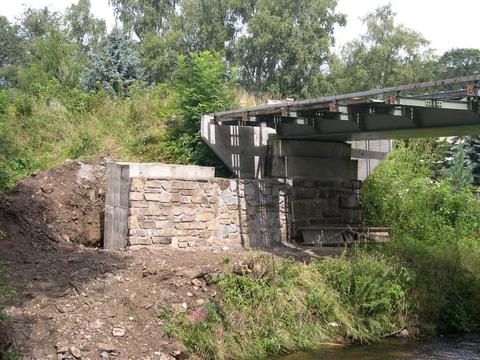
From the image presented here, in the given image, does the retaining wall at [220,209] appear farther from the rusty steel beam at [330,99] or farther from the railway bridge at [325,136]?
the rusty steel beam at [330,99]

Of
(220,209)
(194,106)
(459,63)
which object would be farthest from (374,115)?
(459,63)

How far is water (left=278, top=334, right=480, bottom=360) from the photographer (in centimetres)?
1157

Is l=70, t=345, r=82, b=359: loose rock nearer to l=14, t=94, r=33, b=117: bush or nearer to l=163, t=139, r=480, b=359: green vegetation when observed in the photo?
l=163, t=139, r=480, b=359: green vegetation

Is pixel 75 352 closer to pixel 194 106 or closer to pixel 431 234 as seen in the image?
pixel 194 106

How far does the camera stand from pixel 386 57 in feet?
141

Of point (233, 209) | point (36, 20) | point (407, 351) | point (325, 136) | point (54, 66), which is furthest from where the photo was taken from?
point (36, 20)

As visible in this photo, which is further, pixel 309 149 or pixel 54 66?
pixel 54 66

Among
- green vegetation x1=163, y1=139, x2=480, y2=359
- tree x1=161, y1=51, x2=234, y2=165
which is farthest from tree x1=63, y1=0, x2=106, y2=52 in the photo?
green vegetation x1=163, y1=139, x2=480, y2=359

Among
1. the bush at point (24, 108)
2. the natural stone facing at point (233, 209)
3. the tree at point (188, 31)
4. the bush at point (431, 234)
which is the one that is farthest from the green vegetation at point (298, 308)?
the tree at point (188, 31)

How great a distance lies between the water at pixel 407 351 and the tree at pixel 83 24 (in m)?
45.2

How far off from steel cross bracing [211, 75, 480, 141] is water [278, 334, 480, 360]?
437 cm

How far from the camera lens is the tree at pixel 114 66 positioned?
26750mm

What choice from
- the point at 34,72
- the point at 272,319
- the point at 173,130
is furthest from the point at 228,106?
the point at 34,72

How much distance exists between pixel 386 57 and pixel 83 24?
2489 cm
